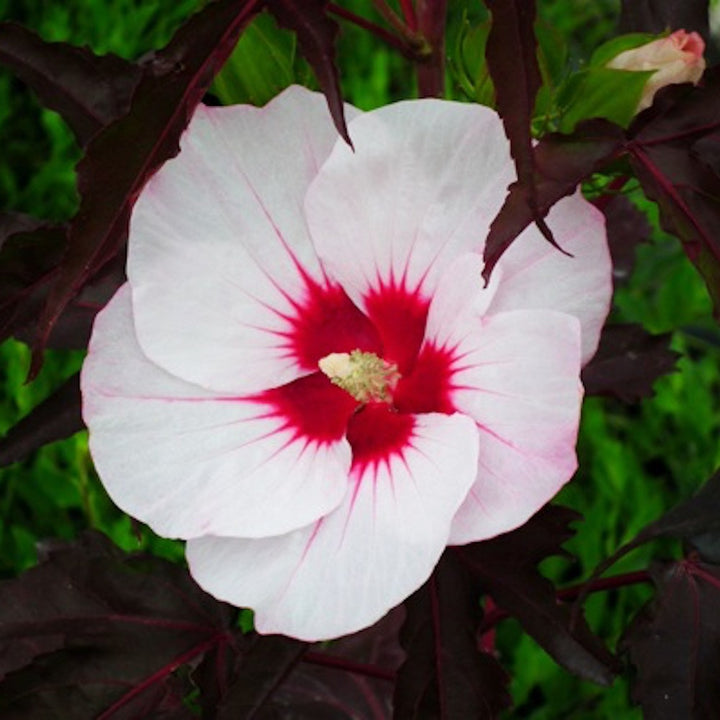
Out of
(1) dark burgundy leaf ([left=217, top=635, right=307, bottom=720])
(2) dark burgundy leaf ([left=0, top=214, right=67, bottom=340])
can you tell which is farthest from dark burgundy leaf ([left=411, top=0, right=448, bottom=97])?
(1) dark burgundy leaf ([left=217, top=635, right=307, bottom=720])

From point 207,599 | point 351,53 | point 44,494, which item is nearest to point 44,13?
point 351,53

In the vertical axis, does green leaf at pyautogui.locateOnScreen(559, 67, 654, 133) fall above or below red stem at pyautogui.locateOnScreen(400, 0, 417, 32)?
below

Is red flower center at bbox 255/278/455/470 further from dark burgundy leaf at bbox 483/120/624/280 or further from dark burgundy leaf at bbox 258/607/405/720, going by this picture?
dark burgundy leaf at bbox 258/607/405/720

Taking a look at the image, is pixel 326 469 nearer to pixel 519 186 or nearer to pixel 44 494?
pixel 519 186

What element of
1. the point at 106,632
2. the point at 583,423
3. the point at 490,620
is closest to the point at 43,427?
the point at 106,632

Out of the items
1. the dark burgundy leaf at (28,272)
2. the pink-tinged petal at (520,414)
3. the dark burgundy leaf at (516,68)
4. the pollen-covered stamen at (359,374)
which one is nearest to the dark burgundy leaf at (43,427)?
the dark burgundy leaf at (28,272)

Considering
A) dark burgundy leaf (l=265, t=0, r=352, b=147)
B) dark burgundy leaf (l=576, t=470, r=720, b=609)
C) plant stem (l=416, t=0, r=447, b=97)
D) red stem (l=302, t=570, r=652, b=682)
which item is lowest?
red stem (l=302, t=570, r=652, b=682)

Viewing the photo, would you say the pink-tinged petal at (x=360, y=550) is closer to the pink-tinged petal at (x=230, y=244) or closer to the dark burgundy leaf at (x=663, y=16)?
the pink-tinged petal at (x=230, y=244)
